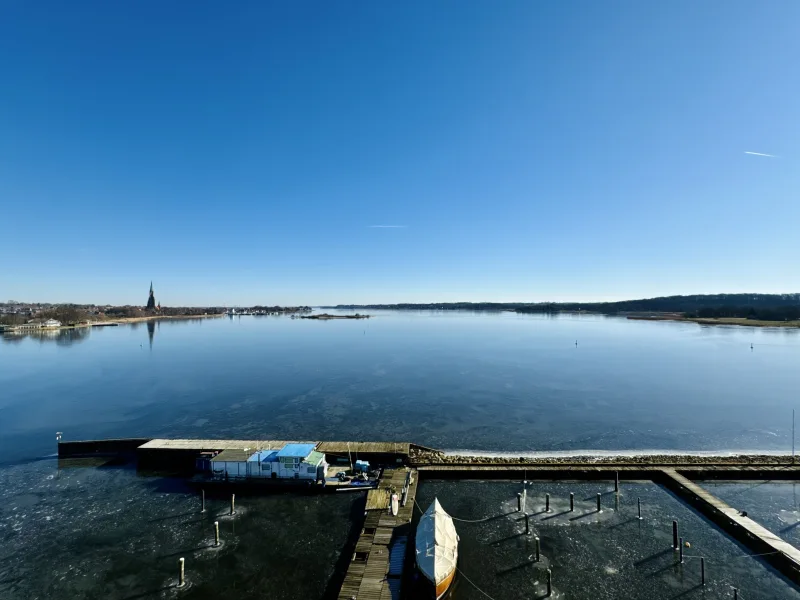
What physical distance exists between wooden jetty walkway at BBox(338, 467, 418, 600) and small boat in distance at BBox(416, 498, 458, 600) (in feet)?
5.72

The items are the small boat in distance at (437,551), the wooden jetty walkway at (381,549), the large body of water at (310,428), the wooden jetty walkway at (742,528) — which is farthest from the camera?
the wooden jetty walkway at (742,528)

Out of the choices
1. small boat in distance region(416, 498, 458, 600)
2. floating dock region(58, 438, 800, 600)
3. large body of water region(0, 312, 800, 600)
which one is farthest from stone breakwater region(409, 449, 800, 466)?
small boat in distance region(416, 498, 458, 600)

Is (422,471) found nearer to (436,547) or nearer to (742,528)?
(436,547)

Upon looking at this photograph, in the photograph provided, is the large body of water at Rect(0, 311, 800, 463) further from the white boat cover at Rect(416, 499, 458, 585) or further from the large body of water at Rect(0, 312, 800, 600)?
the white boat cover at Rect(416, 499, 458, 585)

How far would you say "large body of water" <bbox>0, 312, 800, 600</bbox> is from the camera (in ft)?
75.6

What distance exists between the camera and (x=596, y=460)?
38.3 metres

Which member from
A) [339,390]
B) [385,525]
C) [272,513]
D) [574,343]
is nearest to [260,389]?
[339,390]

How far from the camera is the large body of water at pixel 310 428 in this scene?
907 inches

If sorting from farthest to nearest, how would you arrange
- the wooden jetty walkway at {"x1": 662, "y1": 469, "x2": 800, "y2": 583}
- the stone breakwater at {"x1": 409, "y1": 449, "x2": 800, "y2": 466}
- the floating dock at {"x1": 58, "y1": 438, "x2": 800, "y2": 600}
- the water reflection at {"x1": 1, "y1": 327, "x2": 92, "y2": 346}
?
the water reflection at {"x1": 1, "y1": 327, "x2": 92, "y2": 346}, the stone breakwater at {"x1": 409, "y1": 449, "x2": 800, "y2": 466}, the floating dock at {"x1": 58, "y1": 438, "x2": 800, "y2": 600}, the wooden jetty walkway at {"x1": 662, "y1": 469, "x2": 800, "y2": 583}

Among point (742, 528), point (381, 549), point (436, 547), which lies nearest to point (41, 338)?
point (381, 549)

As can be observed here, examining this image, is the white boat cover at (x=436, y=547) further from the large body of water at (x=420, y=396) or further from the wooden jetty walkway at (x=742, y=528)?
the wooden jetty walkway at (x=742, y=528)

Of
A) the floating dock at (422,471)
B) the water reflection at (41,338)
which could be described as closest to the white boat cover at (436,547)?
the floating dock at (422,471)

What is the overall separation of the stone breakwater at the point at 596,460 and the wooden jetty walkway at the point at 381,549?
5.42m

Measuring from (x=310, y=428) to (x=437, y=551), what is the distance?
28648 millimetres
